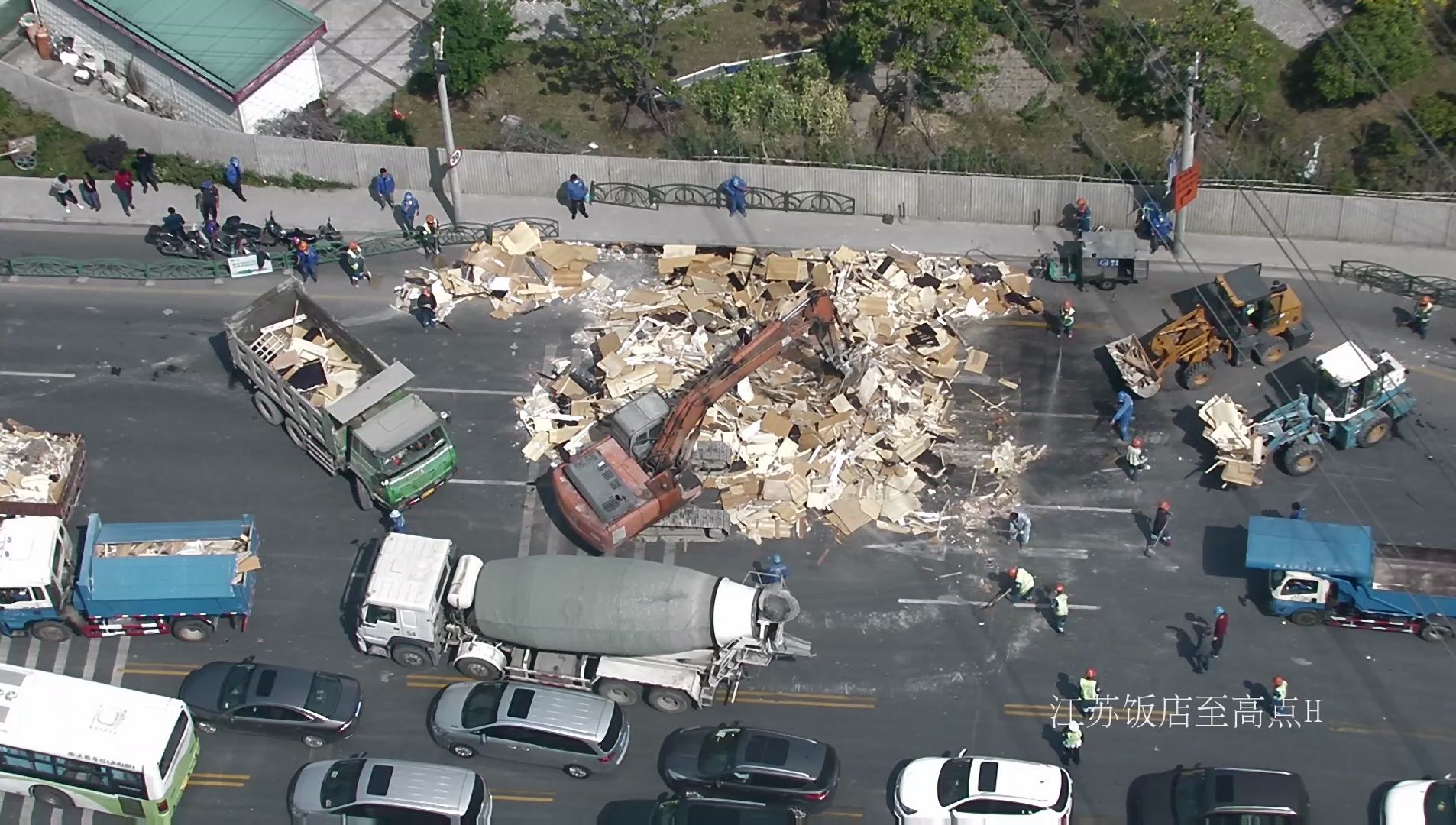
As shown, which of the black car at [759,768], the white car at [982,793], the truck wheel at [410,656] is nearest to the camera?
the white car at [982,793]

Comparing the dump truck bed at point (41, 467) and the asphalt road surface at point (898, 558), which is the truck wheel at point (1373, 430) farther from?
the dump truck bed at point (41, 467)

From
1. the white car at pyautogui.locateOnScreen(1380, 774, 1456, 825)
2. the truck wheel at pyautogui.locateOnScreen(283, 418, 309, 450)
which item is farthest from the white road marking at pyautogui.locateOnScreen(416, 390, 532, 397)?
the white car at pyautogui.locateOnScreen(1380, 774, 1456, 825)

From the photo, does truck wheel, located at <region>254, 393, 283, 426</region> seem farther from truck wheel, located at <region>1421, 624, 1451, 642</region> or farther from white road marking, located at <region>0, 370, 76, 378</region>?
truck wheel, located at <region>1421, 624, 1451, 642</region>

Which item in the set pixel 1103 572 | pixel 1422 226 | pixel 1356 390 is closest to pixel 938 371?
pixel 1103 572

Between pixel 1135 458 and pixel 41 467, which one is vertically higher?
pixel 1135 458

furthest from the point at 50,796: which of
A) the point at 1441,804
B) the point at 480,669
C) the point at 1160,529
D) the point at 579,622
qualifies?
the point at 1441,804

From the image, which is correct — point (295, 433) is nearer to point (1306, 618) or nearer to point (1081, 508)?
point (1081, 508)

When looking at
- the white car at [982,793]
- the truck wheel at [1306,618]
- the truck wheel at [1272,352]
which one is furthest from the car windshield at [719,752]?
the truck wheel at [1272,352]
